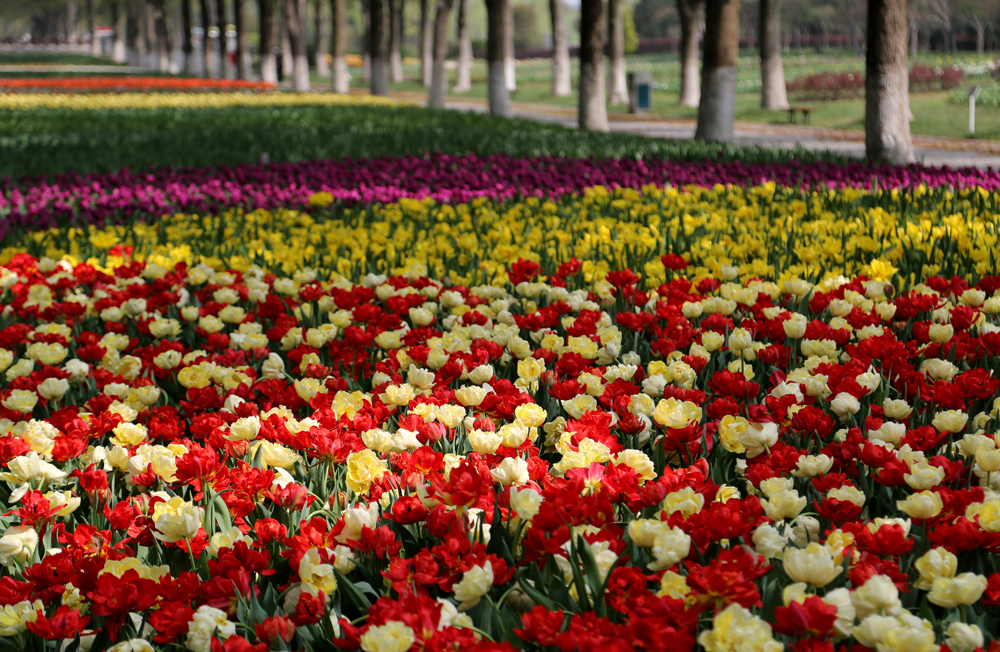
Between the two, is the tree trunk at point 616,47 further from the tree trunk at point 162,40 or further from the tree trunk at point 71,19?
the tree trunk at point 71,19

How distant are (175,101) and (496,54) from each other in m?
9.37

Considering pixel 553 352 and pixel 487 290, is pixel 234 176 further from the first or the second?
pixel 553 352

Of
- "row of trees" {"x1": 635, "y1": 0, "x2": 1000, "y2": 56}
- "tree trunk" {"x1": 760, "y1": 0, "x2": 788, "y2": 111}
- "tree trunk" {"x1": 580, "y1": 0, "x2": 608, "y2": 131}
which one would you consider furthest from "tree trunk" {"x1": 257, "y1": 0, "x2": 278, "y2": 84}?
"tree trunk" {"x1": 580, "y1": 0, "x2": 608, "y2": 131}

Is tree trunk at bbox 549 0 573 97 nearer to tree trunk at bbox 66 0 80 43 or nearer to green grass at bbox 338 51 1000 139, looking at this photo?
green grass at bbox 338 51 1000 139

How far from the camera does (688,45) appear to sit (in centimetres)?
2519

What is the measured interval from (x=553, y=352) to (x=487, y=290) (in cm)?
85

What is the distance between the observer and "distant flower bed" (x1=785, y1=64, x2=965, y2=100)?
1142 inches

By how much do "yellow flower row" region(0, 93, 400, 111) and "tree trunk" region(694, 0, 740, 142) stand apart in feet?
33.5

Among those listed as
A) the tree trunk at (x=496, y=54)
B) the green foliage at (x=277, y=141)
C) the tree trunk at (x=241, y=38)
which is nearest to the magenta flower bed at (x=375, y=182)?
the green foliage at (x=277, y=141)

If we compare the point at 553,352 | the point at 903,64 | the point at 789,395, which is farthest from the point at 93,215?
the point at 903,64

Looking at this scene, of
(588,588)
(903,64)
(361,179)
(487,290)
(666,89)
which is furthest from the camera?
(666,89)

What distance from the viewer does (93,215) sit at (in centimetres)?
717

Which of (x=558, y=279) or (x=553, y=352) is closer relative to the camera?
(x=553, y=352)

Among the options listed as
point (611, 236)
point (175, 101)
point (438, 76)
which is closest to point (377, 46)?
point (438, 76)
